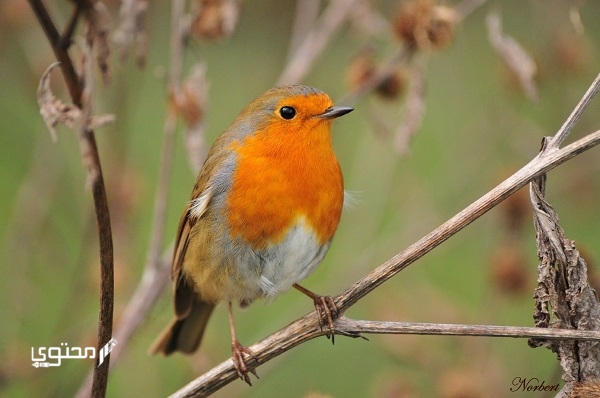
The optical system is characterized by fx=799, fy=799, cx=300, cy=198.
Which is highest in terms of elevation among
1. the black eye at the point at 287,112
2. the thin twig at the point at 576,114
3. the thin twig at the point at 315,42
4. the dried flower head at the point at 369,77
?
the thin twig at the point at 315,42

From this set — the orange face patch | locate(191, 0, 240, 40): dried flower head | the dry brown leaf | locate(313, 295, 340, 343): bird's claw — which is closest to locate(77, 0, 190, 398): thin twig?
locate(191, 0, 240, 40): dried flower head

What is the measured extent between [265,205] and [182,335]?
874 mm

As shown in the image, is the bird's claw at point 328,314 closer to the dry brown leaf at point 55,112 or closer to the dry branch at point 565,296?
the dry branch at point 565,296

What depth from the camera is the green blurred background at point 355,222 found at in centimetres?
351

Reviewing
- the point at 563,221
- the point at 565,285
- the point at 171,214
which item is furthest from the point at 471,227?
the point at 171,214

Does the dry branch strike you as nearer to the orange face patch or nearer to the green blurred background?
the green blurred background

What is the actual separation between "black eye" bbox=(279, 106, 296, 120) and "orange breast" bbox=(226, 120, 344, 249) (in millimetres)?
79

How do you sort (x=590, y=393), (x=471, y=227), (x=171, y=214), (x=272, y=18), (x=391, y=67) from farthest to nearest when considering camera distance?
(x=171, y=214)
(x=272, y=18)
(x=471, y=227)
(x=391, y=67)
(x=590, y=393)

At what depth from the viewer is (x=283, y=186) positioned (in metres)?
2.93

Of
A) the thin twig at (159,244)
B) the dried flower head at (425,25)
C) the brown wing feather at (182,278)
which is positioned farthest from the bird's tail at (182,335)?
the dried flower head at (425,25)

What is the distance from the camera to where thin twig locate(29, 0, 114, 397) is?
1.86 m

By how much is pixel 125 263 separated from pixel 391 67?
1.53m

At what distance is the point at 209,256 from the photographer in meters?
3.10

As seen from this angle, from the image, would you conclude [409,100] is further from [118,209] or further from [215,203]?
[118,209]
